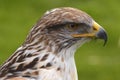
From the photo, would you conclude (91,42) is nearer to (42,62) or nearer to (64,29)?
(64,29)

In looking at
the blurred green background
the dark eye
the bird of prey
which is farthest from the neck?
the blurred green background

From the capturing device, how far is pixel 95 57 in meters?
14.2

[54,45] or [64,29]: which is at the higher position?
[64,29]

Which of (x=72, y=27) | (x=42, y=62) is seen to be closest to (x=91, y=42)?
(x=72, y=27)

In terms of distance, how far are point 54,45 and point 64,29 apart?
0.22 meters

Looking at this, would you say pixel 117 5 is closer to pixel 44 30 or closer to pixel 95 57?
pixel 95 57

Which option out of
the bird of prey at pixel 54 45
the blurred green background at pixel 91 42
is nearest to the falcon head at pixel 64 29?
the bird of prey at pixel 54 45

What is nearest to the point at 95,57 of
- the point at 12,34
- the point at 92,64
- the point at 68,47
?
the point at 92,64

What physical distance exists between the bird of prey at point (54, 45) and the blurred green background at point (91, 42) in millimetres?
3305

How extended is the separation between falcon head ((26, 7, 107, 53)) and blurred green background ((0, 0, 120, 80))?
329 cm

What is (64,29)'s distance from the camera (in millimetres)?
9164

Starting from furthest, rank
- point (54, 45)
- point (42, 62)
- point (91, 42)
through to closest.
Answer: point (91, 42)
point (54, 45)
point (42, 62)

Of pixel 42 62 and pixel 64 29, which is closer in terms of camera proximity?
pixel 42 62

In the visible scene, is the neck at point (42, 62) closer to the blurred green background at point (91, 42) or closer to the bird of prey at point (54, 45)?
the bird of prey at point (54, 45)
